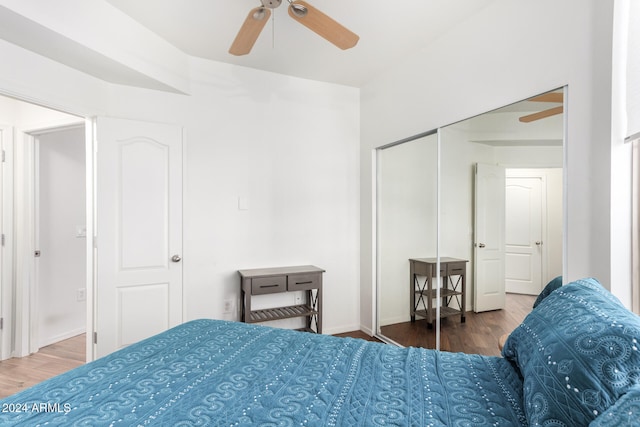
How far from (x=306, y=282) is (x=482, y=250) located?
1.65 m

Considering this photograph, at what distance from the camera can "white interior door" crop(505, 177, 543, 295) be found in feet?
6.59

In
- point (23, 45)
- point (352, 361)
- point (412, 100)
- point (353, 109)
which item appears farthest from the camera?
point (353, 109)

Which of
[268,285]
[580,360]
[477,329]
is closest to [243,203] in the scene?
[268,285]

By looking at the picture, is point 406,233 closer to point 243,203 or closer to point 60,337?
point 243,203

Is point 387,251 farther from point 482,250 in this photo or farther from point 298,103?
point 298,103

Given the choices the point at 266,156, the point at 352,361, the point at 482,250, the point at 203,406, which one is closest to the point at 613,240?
the point at 482,250

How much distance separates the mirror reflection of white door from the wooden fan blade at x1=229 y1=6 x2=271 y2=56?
174cm

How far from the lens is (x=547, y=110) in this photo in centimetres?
194

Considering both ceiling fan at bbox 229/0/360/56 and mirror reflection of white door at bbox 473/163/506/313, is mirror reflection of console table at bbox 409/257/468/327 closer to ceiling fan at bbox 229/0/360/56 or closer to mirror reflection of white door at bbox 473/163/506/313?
mirror reflection of white door at bbox 473/163/506/313

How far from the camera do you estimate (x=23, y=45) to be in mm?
2115

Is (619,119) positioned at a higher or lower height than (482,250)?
higher

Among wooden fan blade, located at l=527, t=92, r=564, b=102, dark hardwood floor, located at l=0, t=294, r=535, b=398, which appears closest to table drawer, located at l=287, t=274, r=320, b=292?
dark hardwood floor, located at l=0, t=294, r=535, b=398

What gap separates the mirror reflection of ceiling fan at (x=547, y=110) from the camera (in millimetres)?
1862

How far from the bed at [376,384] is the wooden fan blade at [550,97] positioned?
1.13 m
